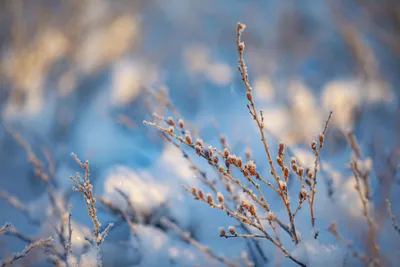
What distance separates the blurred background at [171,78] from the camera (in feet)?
4.75

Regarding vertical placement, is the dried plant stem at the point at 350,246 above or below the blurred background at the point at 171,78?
below

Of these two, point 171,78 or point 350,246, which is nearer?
point 350,246

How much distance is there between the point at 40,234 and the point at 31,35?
4.66 feet

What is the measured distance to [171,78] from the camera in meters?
1.94

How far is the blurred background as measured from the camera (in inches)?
57.0

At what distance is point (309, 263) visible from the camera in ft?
2.05

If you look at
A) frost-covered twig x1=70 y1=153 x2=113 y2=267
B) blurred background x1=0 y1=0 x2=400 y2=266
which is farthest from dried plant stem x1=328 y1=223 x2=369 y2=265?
blurred background x1=0 y1=0 x2=400 y2=266

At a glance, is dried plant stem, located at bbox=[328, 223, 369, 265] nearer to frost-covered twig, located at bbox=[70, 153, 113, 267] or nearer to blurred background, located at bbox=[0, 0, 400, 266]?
frost-covered twig, located at bbox=[70, 153, 113, 267]

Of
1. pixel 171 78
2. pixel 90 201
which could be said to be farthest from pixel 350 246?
pixel 171 78

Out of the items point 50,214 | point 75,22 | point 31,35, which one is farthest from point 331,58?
point 31,35

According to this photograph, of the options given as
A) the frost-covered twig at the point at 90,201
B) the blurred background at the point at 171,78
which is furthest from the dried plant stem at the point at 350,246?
the blurred background at the point at 171,78

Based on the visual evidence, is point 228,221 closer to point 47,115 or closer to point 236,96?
point 236,96

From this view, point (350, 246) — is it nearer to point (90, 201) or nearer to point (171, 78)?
point (90, 201)

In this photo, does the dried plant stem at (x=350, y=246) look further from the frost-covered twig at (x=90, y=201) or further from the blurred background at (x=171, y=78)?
the blurred background at (x=171, y=78)
